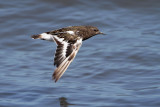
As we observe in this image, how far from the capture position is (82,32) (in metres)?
6.35

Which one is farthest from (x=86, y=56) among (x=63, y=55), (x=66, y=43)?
(x=63, y=55)

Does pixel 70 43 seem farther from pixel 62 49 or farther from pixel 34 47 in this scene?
pixel 34 47

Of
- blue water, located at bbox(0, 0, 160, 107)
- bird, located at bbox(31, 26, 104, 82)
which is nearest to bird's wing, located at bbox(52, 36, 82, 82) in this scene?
bird, located at bbox(31, 26, 104, 82)

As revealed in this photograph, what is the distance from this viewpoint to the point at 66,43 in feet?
19.4

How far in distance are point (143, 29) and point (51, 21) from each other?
6.26ft

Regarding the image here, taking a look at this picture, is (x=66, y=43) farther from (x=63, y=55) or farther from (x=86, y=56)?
(x=86, y=56)

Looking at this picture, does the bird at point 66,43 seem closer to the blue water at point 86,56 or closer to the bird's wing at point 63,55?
the bird's wing at point 63,55

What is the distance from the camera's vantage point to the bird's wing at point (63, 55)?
5516 mm

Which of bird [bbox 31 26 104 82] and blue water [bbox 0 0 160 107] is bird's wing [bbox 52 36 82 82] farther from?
blue water [bbox 0 0 160 107]

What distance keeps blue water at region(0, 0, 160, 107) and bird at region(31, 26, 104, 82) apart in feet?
1.88

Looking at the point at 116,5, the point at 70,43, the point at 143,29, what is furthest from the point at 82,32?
the point at 116,5

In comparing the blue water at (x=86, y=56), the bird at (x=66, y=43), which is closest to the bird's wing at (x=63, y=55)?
the bird at (x=66, y=43)

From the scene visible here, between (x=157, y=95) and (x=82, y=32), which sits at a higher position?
(x=82, y=32)

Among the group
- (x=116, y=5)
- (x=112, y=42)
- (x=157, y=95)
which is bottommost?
(x=157, y=95)
